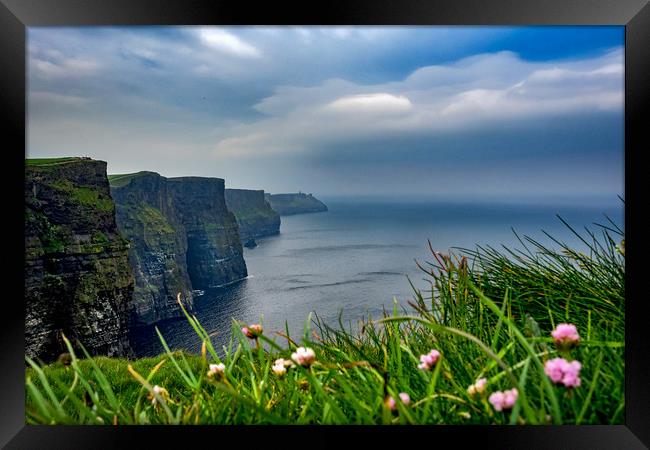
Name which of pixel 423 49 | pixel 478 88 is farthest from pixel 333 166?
pixel 478 88

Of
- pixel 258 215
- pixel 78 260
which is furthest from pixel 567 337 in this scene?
pixel 258 215

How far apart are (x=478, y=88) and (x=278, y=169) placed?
2.12m

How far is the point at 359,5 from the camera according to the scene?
153 centimetres

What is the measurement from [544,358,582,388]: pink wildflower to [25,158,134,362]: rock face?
4482 millimetres

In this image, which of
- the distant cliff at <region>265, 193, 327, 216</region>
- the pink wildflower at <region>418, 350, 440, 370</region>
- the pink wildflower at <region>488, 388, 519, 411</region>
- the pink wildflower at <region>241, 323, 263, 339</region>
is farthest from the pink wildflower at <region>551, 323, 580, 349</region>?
the distant cliff at <region>265, 193, 327, 216</region>

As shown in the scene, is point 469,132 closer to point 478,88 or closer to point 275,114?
point 478,88

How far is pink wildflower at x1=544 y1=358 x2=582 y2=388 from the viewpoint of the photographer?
1.10 meters

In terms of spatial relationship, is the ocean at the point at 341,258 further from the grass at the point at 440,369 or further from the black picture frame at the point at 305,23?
the black picture frame at the point at 305,23

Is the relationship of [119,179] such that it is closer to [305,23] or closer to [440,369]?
[305,23]

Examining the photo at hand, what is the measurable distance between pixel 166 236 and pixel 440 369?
11891 mm

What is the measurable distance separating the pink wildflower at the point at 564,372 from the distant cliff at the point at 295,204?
3.71m

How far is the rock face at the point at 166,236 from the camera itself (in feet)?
31.6

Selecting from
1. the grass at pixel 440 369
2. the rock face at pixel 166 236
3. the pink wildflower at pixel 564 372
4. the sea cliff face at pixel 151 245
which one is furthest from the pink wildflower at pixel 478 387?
the sea cliff face at pixel 151 245

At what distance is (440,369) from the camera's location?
135 centimetres
